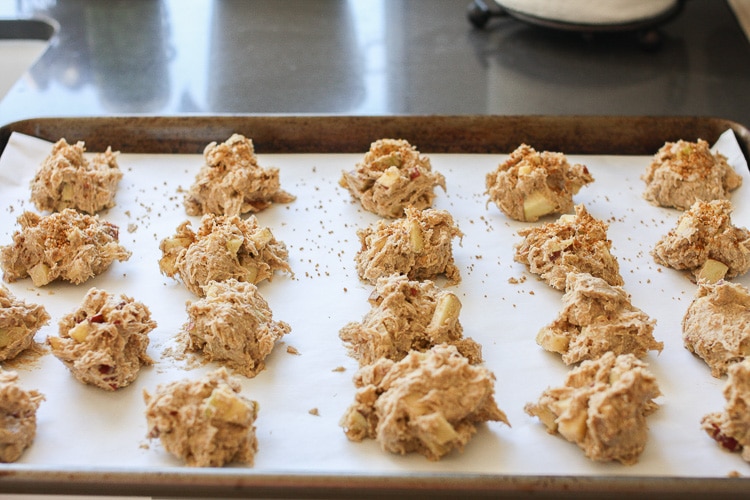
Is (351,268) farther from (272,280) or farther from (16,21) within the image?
(16,21)

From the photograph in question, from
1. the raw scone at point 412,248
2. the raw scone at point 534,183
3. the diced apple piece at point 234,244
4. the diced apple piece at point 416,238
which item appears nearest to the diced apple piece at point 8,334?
the diced apple piece at point 234,244

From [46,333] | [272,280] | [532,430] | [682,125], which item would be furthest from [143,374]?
[682,125]

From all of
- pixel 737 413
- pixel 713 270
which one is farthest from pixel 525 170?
pixel 737 413

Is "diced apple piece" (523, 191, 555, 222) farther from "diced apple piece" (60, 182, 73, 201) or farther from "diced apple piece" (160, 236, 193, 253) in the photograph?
"diced apple piece" (60, 182, 73, 201)

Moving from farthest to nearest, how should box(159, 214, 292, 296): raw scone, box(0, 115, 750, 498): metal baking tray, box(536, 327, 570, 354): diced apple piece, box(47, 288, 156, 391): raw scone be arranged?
box(0, 115, 750, 498): metal baking tray < box(159, 214, 292, 296): raw scone < box(536, 327, 570, 354): diced apple piece < box(47, 288, 156, 391): raw scone

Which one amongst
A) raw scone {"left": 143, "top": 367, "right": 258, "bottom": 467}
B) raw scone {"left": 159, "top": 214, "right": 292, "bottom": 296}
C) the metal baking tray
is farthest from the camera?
the metal baking tray

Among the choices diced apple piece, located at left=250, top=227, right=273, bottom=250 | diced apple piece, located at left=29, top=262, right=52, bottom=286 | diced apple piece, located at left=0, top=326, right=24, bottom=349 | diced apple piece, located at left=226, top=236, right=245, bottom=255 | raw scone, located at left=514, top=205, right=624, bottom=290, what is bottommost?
diced apple piece, located at left=29, top=262, right=52, bottom=286

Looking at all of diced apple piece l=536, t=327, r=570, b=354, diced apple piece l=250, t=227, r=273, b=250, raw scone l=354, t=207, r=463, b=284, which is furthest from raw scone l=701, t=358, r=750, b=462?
diced apple piece l=250, t=227, r=273, b=250

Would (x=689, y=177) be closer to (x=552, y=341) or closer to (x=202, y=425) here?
(x=552, y=341)
